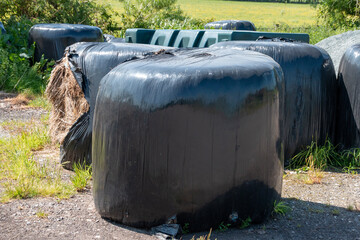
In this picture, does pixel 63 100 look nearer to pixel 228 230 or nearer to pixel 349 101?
pixel 228 230

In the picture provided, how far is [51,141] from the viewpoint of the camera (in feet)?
16.6

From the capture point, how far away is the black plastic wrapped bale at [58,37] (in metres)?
8.36

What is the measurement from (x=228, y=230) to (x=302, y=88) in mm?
2108

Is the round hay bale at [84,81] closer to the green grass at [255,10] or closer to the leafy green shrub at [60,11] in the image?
the leafy green shrub at [60,11]

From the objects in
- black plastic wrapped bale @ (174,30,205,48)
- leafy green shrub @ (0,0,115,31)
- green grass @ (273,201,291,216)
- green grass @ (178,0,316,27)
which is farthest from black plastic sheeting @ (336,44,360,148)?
green grass @ (178,0,316,27)

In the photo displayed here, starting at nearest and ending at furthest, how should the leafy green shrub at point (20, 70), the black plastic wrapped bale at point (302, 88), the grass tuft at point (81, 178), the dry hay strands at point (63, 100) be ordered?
the grass tuft at point (81, 178), the dry hay strands at point (63, 100), the black plastic wrapped bale at point (302, 88), the leafy green shrub at point (20, 70)

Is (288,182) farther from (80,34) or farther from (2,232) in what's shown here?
(80,34)

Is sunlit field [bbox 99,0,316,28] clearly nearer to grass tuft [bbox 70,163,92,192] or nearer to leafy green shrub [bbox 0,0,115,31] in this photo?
leafy green shrub [bbox 0,0,115,31]

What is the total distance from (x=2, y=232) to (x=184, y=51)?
78.6 inches

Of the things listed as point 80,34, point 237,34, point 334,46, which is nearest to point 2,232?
point 237,34

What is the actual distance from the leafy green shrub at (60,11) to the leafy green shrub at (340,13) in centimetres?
715

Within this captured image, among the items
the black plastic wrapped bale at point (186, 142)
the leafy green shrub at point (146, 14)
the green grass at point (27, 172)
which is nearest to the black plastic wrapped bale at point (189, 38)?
the green grass at point (27, 172)

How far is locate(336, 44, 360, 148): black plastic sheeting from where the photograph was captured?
15.4 feet

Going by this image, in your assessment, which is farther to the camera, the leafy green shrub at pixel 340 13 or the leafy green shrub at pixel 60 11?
the leafy green shrub at pixel 340 13
